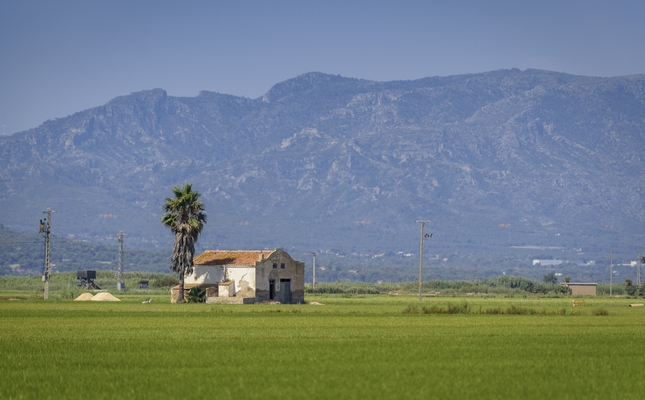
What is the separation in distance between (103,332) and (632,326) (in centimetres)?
2746

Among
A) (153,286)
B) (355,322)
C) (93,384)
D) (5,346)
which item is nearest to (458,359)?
(93,384)

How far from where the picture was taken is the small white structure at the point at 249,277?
295 feet

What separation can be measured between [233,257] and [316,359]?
59.5 m

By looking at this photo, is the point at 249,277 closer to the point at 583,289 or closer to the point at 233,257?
the point at 233,257

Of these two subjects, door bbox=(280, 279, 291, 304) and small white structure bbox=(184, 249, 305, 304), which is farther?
door bbox=(280, 279, 291, 304)

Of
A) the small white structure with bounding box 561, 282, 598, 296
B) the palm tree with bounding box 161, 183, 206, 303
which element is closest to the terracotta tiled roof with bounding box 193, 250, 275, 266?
the palm tree with bounding box 161, 183, 206, 303

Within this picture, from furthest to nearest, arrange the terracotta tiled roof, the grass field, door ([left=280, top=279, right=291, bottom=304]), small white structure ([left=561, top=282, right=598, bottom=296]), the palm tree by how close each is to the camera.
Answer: small white structure ([left=561, top=282, right=598, bottom=296]) → door ([left=280, top=279, right=291, bottom=304]) → the palm tree → the terracotta tiled roof → the grass field

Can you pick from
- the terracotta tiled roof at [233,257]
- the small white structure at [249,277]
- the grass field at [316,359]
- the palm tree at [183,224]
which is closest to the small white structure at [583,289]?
the small white structure at [249,277]

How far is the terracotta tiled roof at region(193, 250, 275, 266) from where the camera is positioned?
91.4 meters

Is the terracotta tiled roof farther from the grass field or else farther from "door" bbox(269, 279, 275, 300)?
the grass field

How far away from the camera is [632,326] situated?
5603 centimetres

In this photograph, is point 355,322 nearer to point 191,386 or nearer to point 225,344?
point 225,344

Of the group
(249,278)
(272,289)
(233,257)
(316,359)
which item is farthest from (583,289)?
(316,359)

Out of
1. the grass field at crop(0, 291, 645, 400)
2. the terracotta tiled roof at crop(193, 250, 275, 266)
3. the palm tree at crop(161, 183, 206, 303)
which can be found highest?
the palm tree at crop(161, 183, 206, 303)
